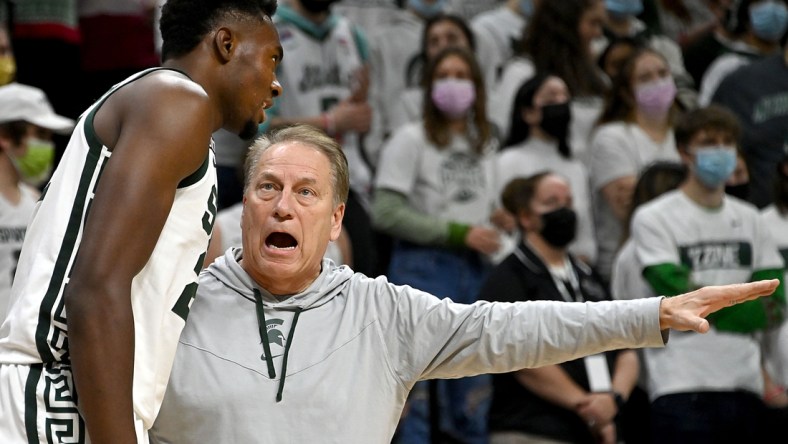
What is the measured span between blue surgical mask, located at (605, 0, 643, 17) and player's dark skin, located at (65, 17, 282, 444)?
6.72m

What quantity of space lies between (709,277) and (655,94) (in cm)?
176

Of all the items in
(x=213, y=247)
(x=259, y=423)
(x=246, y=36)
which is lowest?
(x=213, y=247)

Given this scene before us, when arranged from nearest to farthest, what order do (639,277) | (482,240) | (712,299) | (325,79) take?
(712,299) < (639,277) < (482,240) < (325,79)

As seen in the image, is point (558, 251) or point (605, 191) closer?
point (558, 251)

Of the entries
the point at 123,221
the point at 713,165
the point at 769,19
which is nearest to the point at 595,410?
the point at 713,165

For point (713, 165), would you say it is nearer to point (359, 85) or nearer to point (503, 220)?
point (503, 220)

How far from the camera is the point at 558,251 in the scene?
6.24 meters

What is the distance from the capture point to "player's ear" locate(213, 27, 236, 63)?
2.78m

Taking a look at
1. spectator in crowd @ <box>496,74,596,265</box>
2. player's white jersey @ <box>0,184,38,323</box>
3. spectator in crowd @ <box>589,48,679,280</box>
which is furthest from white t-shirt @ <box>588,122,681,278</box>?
player's white jersey @ <box>0,184,38,323</box>

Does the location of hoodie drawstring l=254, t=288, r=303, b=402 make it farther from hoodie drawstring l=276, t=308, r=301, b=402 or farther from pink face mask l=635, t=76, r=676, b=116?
pink face mask l=635, t=76, r=676, b=116

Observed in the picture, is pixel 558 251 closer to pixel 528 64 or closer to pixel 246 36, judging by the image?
pixel 528 64

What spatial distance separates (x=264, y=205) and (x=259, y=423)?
532mm

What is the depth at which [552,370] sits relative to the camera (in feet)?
18.9

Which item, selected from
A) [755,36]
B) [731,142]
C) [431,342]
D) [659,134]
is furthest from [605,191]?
[431,342]
